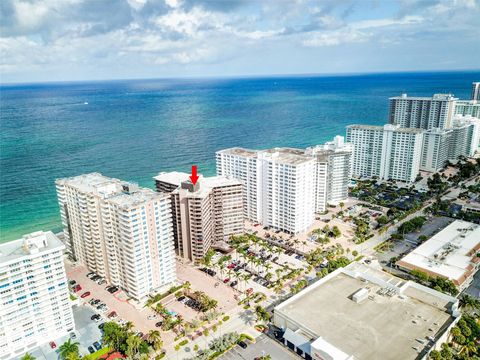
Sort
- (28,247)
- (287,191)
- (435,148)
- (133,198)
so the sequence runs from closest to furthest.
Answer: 1. (28,247)
2. (133,198)
3. (287,191)
4. (435,148)

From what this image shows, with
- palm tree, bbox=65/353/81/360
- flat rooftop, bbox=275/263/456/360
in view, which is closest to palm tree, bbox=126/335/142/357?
palm tree, bbox=65/353/81/360

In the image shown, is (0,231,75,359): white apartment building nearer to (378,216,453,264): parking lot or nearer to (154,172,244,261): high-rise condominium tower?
(154,172,244,261): high-rise condominium tower

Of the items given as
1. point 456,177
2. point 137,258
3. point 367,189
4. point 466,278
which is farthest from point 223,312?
point 456,177

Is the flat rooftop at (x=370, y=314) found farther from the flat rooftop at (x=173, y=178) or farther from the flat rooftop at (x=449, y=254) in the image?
the flat rooftop at (x=173, y=178)

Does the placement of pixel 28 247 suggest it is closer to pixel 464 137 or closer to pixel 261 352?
pixel 261 352

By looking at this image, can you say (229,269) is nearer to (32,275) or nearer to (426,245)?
(32,275)

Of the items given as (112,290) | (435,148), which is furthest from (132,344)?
(435,148)
